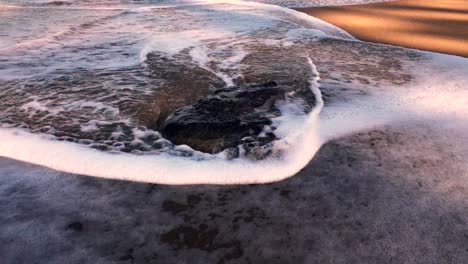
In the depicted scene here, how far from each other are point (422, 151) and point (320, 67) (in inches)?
94.3

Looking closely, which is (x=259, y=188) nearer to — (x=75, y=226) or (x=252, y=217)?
(x=252, y=217)

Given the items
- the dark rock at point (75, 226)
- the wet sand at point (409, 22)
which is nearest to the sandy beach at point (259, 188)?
the dark rock at point (75, 226)

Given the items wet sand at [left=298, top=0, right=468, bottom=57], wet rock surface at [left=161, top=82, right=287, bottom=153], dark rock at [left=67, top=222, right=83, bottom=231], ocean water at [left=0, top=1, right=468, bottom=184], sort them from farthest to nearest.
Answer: wet sand at [left=298, top=0, right=468, bottom=57], wet rock surface at [left=161, top=82, right=287, bottom=153], ocean water at [left=0, top=1, right=468, bottom=184], dark rock at [left=67, top=222, right=83, bottom=231]

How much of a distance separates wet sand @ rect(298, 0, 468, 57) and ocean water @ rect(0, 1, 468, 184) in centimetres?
61

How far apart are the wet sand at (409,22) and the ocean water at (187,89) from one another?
23.9 inches

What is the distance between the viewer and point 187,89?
167 inches

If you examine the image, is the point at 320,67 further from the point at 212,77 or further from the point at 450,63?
the point at 450,63

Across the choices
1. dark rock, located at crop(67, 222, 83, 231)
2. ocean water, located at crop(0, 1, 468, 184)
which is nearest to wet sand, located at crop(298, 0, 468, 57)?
ocean water, located at crop(0, 1, 468, 184)

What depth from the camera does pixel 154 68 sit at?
4996mm

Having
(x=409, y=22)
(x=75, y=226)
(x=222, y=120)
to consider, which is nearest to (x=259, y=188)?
(x=222, y=120)

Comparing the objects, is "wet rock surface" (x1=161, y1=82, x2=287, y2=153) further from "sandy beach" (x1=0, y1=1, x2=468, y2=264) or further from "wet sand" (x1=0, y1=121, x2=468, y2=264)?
"wet sand" (x1=0, y1=121, x2=468, y2=264)

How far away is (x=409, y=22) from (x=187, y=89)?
6450 mm

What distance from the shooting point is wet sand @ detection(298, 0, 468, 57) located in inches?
263

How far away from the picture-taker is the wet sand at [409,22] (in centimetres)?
668
